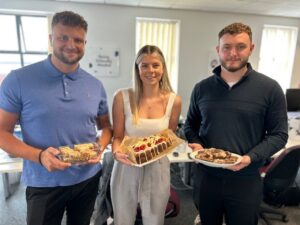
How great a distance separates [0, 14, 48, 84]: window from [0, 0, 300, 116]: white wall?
0.33 metres

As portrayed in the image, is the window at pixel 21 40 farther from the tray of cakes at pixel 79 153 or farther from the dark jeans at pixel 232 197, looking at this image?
the dark jeans at pixel 232 197

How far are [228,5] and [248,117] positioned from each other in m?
3.73

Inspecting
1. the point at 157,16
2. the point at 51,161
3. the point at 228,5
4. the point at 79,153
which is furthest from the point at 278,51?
the point at 51,161

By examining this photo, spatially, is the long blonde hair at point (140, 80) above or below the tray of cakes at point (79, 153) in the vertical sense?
above

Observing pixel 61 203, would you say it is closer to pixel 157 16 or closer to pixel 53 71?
pixel 53 71

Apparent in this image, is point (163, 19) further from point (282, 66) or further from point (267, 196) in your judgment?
point (267, 196)

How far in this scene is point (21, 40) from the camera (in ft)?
15.1

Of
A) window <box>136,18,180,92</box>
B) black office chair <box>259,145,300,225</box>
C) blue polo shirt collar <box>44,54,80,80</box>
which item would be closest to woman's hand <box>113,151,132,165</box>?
blue polo shirt collar <box>44,54,80,80</box>

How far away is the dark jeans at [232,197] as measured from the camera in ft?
4.47

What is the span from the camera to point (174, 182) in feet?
10.6

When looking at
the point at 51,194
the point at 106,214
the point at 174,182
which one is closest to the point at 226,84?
the point at 51,194

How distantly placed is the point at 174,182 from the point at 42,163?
2399 mm

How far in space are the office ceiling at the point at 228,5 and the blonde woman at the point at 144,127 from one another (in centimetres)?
311

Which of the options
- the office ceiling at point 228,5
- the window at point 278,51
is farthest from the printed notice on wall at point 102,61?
the window at point 278,51
